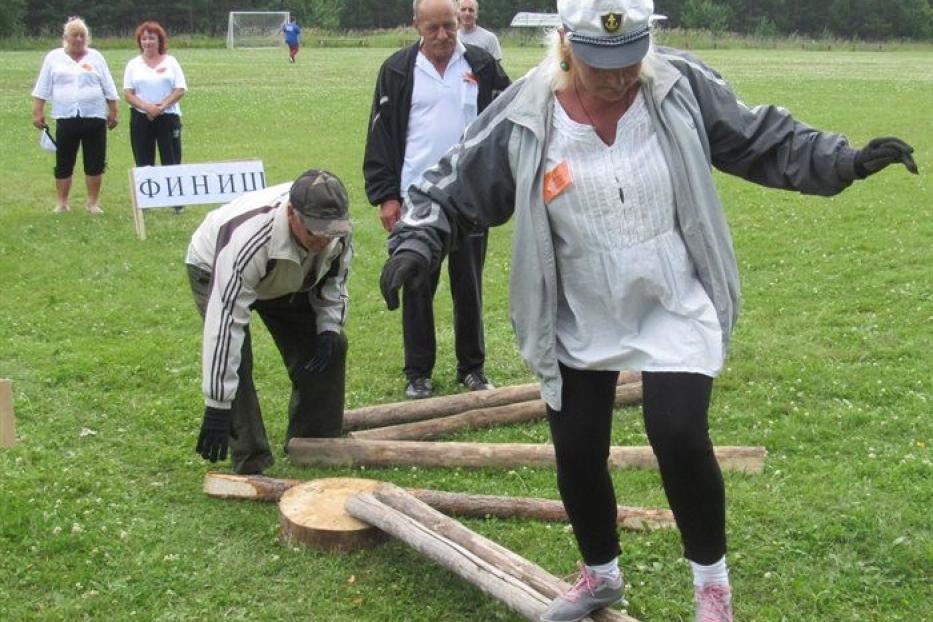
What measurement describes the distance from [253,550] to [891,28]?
284ft

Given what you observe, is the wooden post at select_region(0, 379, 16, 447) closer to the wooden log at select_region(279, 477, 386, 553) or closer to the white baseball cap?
the wooden log at select_region(279, 477, 386, 553)

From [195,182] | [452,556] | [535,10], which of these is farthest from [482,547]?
[535,10]

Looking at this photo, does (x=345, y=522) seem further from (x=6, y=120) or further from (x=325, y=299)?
(x=6, y=120)

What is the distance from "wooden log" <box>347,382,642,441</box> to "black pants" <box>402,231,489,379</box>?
73cm

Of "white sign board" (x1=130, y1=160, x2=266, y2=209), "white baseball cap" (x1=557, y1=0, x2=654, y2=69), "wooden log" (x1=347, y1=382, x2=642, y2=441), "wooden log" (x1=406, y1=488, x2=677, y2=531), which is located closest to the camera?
"white baseball cap" (x1=557, y1=0, x2=654, y2=69)

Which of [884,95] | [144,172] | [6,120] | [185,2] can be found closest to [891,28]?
[185,2]

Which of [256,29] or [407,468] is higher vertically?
[407,468]

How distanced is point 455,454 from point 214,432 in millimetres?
1214

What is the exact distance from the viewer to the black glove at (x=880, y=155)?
3.59m

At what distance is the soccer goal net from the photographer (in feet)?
209

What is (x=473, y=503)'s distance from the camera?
524cm

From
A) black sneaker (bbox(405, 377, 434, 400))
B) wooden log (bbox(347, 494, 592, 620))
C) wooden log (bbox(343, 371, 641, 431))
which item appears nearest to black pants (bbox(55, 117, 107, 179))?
black sneaker (bbox(405, 377, 434, 400))

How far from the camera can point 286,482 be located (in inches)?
218

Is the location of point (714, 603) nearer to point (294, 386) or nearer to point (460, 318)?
point (294, 386)
